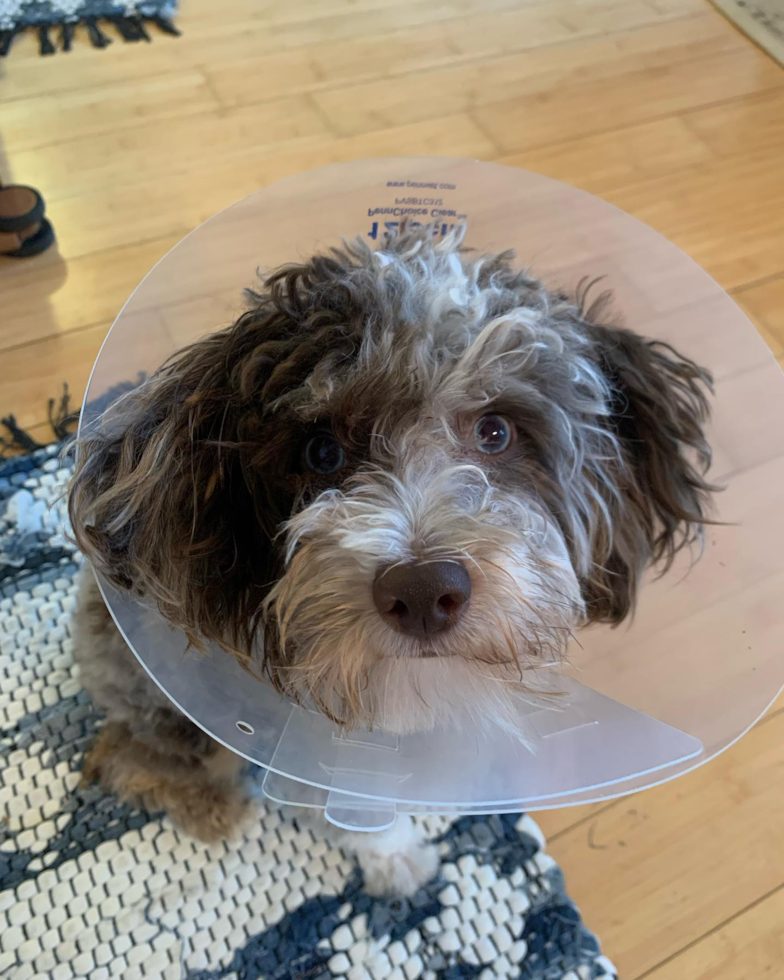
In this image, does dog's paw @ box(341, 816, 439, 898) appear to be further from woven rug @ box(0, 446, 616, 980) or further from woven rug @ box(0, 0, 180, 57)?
woven rug @ box(0, 0, 180, 57)

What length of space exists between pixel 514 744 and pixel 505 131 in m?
1.69

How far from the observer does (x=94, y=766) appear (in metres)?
1.37

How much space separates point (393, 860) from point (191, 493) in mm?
671

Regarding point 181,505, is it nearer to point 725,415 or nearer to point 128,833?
point 128,833

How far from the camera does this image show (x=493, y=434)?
0.98 m

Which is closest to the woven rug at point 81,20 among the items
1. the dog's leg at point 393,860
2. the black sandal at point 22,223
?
the black sandal at point 22,223

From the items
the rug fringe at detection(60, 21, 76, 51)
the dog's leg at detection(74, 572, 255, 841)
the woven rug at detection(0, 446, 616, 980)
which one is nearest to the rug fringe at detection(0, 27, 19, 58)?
the rug fringe at detection(60, 21, 76, 51)

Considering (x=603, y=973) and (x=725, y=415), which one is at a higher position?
(x=725, y=415)

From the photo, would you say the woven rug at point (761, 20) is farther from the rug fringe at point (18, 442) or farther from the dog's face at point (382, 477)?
the rug fringe at point (18, 442)

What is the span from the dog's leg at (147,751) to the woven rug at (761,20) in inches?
93.3

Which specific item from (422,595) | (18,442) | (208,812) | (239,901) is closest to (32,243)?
(18,442)

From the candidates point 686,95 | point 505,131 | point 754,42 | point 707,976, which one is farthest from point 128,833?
point 754,42

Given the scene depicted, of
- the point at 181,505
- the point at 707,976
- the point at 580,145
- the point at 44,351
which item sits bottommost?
the point at 707,976

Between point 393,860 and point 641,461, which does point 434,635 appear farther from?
point 393,860
